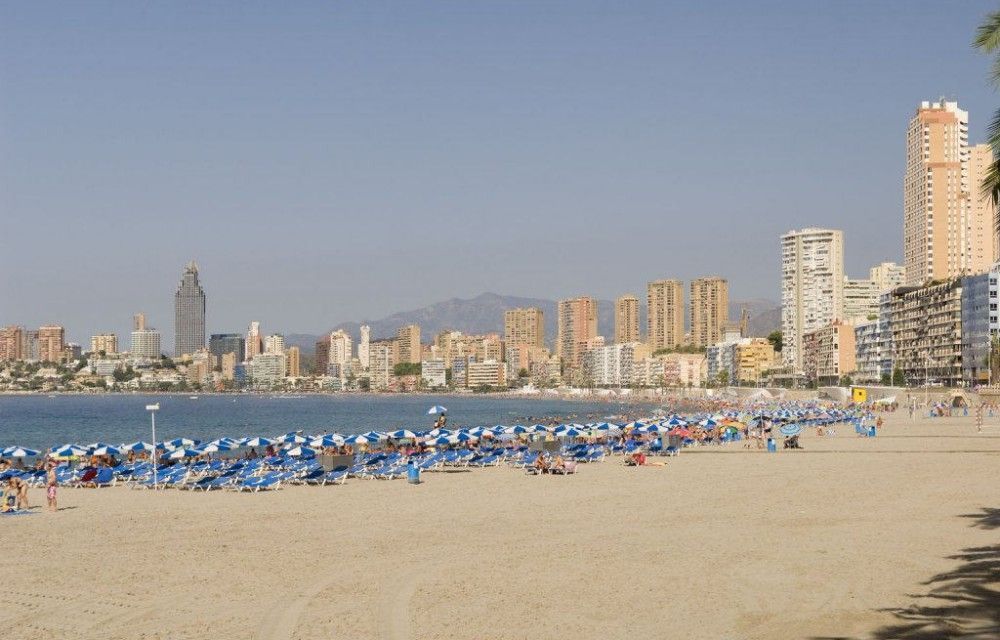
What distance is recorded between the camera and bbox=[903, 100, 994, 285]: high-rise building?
164 meters

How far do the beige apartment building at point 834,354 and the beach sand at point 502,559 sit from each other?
137835 millimetres

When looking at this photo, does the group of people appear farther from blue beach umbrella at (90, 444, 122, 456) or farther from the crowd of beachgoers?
blue beach umbrella at (90, 444, 122, 456)

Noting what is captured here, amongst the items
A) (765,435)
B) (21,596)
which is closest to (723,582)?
(21,596)

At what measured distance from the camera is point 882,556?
16094mm

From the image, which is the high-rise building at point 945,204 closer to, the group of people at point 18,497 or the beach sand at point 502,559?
the beach sand at point 502,559

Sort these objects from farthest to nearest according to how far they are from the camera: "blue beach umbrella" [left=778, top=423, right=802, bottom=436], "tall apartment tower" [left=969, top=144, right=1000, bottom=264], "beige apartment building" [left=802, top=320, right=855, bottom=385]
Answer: "tall apartment tower" [left=969, top=144, right=1000, bottom=264], "beige apartment building" [left=802, top=320, right=855, bottom=385], "blue beach umbrella" [left=778, top=423, right=802, bottom=436]

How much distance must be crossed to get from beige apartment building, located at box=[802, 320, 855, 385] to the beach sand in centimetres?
13783

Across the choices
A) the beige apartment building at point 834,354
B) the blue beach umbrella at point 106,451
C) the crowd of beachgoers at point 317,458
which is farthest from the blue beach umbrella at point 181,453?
the beige apartment building at point 834,354

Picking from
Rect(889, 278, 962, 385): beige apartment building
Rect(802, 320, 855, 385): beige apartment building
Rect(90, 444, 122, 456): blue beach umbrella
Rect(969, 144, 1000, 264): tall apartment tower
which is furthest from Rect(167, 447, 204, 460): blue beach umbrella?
Rect(969, 144, 1000, 264): tall apartment tower

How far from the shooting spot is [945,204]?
16738 centimetres

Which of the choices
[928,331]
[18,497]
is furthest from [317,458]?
[928,331]

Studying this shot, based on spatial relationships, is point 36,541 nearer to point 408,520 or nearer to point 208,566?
point 208,566

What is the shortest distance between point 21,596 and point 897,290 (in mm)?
134136

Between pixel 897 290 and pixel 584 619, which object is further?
pixel 897 290
